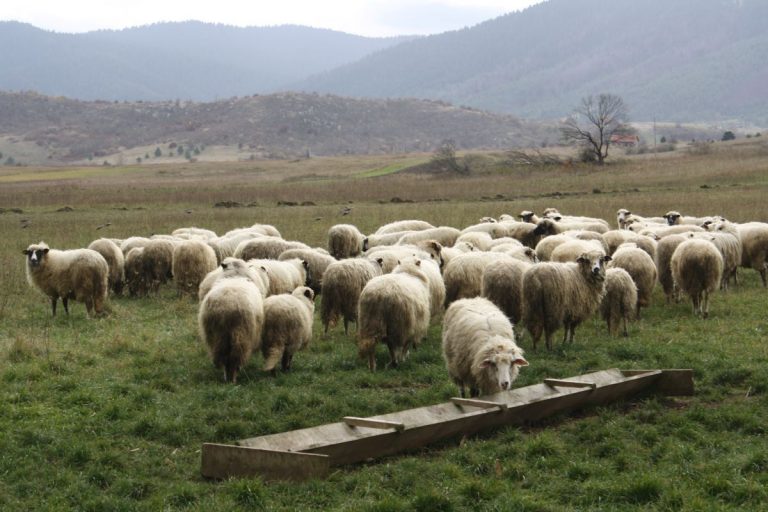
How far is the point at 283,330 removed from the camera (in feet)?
40.0

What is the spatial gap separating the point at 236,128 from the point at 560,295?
16479 centimetres

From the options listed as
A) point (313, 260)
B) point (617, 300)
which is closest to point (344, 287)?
point (313, 260)

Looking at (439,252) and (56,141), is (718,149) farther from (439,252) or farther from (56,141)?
(56,141)

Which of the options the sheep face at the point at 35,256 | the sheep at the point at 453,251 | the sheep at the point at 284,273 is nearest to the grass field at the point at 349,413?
the sheep face at the point at 35,256

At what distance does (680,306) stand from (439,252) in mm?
5490

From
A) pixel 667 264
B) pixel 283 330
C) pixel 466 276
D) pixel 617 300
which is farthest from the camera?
pixel 667 264

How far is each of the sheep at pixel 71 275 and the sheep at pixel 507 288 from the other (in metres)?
8.46

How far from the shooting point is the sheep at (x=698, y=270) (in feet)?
52.4

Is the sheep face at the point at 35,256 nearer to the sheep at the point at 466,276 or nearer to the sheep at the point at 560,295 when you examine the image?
the sheep at the point at 466,276

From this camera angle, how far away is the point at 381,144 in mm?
180250

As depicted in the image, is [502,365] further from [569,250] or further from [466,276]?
[569,250]

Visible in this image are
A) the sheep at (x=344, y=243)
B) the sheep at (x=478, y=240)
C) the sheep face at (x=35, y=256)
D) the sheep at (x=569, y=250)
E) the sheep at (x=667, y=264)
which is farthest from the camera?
the sheep at (x=344, y=243)

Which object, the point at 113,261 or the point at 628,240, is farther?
the point at 113,261

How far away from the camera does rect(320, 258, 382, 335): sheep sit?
1485cm
